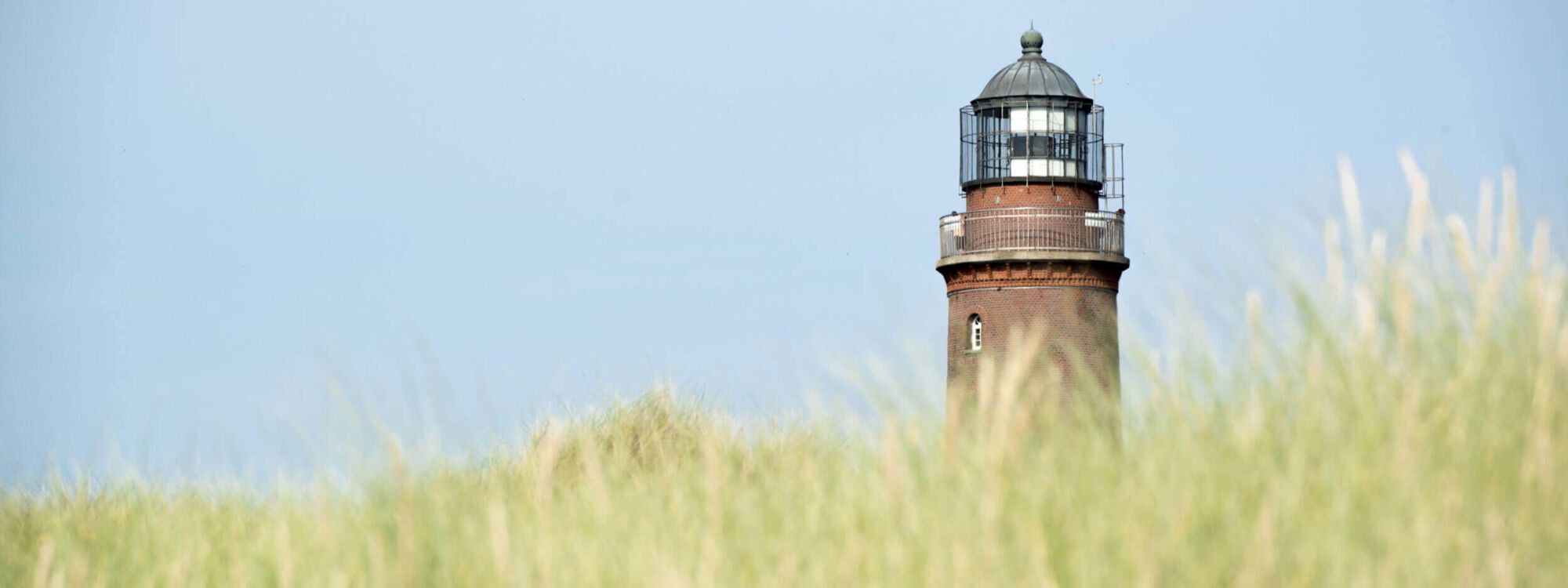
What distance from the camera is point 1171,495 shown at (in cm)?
453

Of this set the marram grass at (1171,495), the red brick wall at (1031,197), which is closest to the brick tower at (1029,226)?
the red brick wall at (1031,197)

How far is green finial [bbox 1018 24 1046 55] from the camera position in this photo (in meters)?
25.1

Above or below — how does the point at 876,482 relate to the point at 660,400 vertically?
below

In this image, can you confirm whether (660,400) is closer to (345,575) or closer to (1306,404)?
(345,575)

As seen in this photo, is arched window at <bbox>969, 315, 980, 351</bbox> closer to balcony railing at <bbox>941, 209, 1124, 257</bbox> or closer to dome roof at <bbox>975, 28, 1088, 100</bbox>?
balcony railing at <bbox>941, 209, 1124, 257</bbox>

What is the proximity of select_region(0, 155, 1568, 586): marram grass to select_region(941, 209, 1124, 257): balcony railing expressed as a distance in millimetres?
17820

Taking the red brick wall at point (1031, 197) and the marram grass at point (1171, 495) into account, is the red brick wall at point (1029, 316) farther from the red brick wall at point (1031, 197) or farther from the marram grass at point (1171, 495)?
the marram grass at point (1171, 495)

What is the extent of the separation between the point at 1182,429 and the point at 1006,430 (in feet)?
2.29

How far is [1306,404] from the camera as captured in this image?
15.9 feet

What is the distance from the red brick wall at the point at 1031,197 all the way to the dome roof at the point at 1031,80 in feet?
4.38

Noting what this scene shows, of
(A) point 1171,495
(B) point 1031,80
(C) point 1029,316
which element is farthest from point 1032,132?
(A) point 1171,495

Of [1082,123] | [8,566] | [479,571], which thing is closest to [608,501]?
[479,571]

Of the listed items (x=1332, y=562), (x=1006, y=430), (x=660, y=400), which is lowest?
(x=1332, y=562)

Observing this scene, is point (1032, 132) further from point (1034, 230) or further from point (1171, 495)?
point (1171, 495)
